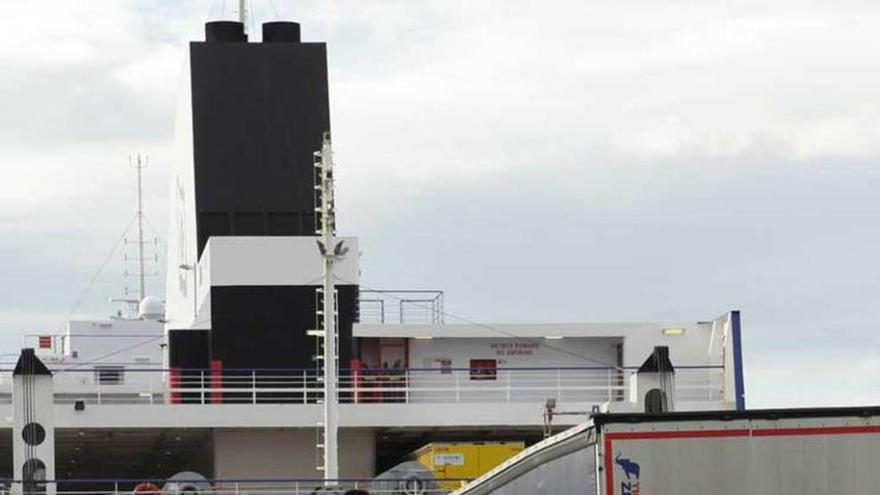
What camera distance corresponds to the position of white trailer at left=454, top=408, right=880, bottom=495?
20766 millimetres

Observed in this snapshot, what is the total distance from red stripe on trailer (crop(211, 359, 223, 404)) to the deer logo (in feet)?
82.2

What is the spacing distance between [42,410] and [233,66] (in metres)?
13.4

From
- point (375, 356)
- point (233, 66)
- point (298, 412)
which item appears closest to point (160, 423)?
point (298, 412)

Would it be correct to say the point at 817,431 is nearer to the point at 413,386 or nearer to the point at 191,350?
the point at 413,386

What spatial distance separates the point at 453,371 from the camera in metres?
47.2

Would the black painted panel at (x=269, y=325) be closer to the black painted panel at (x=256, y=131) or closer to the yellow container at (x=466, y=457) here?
the black painted panel at (x=256, y=131)

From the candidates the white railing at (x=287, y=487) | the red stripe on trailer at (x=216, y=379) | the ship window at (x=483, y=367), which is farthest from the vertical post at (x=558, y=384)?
the red stripe on trailer at (x=216, y=379)

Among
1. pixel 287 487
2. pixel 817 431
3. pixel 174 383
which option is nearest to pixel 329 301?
pixel 287 487

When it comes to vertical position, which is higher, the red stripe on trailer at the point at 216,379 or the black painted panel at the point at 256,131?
the black painted panel at the point at 256,131

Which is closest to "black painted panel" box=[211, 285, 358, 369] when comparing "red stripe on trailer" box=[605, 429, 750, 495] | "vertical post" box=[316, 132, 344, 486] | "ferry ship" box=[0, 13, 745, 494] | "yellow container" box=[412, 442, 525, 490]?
"ferry ship" box=[0, 13, 745, 494]

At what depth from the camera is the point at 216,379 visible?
152 ft

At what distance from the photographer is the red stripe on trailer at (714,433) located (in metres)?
20.7

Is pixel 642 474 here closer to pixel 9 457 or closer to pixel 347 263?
pixel 347 263

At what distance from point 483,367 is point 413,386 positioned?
1524 millimetres
